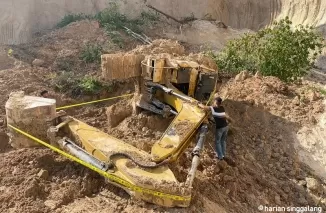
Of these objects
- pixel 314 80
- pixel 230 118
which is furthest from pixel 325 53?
pixel 230 118

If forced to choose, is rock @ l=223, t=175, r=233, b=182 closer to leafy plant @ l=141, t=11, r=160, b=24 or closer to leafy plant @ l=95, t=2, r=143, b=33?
leafy plant @ l=95, t=2, r=143, b=33

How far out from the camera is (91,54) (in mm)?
13297

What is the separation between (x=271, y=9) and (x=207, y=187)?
17.3 m

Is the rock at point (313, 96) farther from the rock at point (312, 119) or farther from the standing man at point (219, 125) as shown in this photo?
the standing man at point (219, 125)

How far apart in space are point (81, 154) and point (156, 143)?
1135 millimetres

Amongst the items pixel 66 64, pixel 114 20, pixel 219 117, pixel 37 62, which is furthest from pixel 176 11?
pixel 219 117

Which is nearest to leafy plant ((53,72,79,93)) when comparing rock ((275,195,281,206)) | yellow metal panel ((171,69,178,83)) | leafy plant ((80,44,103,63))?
leafy plant ((80,44,103,63))

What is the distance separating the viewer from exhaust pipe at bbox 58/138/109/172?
608 centimetres

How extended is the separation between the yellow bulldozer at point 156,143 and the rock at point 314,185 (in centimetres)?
213

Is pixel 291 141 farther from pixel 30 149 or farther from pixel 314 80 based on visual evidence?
pixel 314 80

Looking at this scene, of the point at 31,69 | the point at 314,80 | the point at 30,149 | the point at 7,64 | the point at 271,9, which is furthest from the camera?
the point at 271,9

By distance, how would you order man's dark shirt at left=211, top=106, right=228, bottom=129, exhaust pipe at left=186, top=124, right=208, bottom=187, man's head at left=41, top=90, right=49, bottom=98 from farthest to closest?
man's head at left=41, top=90, right=49, bottom=98
man's dark shirt at left=211, top=106, right=228, bottom=129
exhaust pipe at left=186, top=124, right=208, bottom=187

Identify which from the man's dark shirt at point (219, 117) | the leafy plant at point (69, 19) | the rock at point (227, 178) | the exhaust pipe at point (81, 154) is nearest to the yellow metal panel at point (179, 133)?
the man's dark shirt at point (219, 117)

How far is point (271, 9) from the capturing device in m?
21.9
